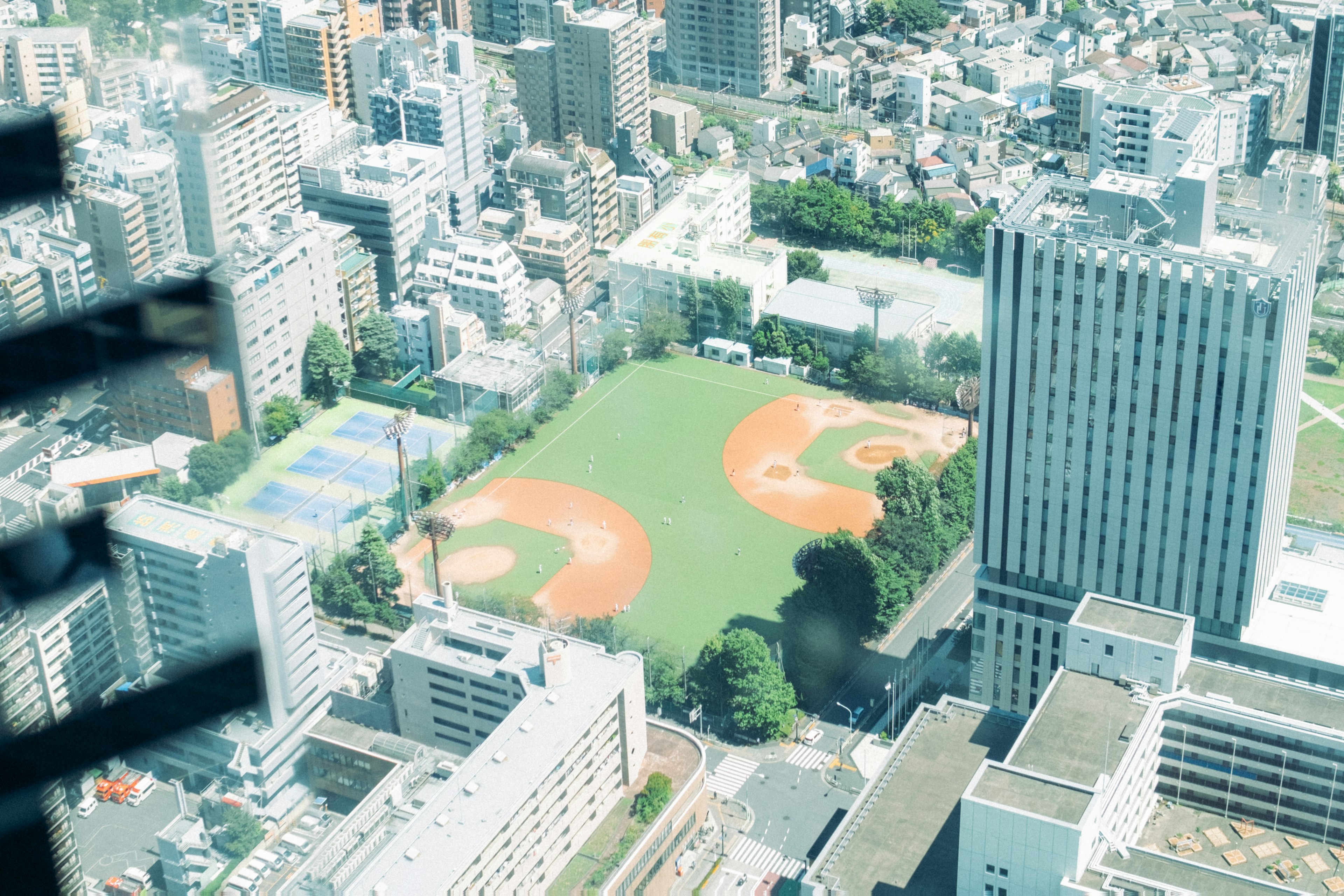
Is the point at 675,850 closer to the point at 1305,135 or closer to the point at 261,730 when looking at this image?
the point at 261,730

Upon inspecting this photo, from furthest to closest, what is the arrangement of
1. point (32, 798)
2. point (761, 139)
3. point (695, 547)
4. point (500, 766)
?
point (761, 139) → point (695, 547) → point (500, 766) → point (32, 798)

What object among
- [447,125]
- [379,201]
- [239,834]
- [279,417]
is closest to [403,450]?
[279,417]

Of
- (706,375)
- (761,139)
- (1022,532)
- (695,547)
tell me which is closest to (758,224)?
(761,139)

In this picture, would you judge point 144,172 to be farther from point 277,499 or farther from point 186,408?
point 277,499

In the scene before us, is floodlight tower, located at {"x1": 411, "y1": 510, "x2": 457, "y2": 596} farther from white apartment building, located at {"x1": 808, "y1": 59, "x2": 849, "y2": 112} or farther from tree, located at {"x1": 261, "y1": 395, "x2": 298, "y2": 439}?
white apartment building, located at {"x1": 808, "y1": 59, "x2": 849, "y2": 112}

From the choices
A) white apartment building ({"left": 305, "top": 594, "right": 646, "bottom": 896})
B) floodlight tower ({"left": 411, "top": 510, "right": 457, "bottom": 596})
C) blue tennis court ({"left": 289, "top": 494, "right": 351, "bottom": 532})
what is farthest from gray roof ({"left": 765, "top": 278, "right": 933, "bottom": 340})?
white apartment building ({"left": 305, "top": 594, "right": 646, "bottom": 896})

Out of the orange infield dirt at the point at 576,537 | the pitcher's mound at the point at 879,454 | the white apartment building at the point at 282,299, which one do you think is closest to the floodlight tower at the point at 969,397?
the pitcher's mound at the point at 879,454

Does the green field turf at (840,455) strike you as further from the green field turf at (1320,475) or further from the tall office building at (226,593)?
the tall office building at (226,593)
